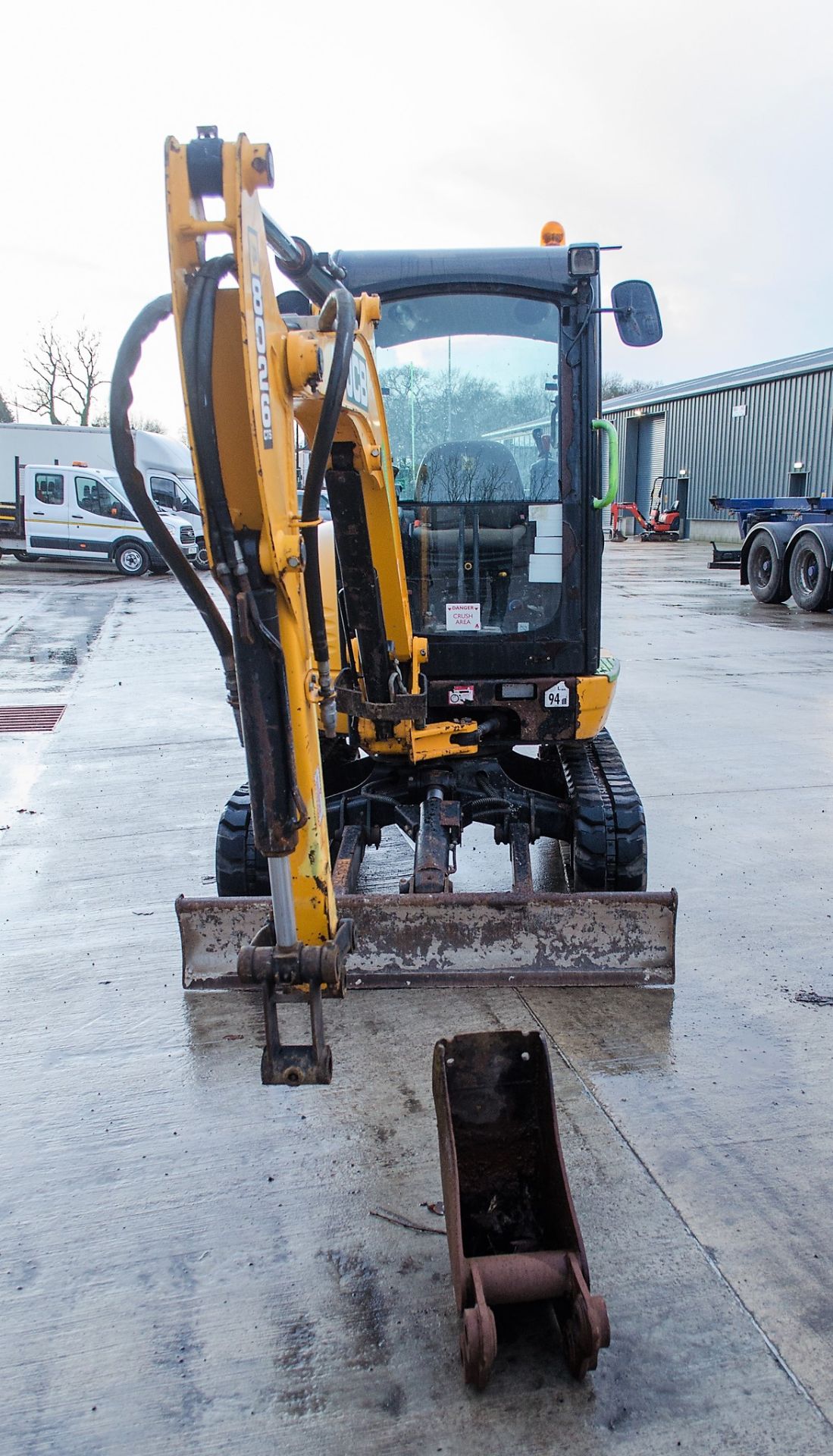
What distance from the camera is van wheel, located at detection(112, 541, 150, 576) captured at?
22.6 meters

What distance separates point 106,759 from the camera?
7480 mm

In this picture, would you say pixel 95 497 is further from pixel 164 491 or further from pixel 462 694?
pixel 462 694

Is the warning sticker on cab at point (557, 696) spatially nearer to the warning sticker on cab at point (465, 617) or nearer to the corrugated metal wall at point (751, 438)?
the warning sticker on cab at point (465, 617)

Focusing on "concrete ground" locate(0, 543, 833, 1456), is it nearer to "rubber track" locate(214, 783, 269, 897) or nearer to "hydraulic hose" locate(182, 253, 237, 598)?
"rubber track" locate(214, 783, 269, 897)

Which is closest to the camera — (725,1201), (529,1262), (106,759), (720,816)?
(529,1262)

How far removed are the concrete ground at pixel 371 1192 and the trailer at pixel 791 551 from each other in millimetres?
11138

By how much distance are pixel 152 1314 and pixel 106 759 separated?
5409 mm

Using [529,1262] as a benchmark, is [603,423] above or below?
above

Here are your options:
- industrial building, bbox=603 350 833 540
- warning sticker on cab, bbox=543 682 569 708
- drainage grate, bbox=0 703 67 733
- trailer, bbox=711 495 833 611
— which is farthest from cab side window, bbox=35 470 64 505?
warning sticker on cab, bbox=543 682 569 708

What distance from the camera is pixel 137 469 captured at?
7.67 ft

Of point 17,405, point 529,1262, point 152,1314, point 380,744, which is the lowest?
point 152,1314

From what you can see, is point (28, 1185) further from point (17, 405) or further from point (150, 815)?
point (17, 405)

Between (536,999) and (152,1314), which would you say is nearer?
(152,1314)

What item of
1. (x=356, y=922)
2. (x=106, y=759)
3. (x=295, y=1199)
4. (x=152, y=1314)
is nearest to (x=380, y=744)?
(x=356, y=922)
